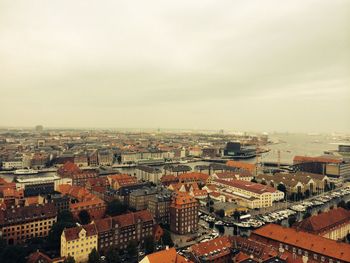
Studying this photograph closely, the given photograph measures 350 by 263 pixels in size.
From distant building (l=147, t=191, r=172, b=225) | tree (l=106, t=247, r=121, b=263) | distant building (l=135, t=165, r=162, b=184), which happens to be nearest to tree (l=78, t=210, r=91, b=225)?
distant building (l=147, t=191, r=172, b=225)

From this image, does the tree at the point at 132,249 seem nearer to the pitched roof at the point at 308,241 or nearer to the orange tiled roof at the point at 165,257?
the orange tiled roof at the point at 165,257

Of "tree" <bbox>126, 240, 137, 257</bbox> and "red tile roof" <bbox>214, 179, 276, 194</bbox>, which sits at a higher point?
"red tile roof" <bbox>214, 179, 276, 194</bbox>

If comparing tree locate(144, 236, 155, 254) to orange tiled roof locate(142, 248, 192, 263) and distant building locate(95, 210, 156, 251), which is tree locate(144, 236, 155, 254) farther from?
orange tiled roof locate(142, 248, 192, 263)

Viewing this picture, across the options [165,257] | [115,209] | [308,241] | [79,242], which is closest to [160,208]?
[115,209]

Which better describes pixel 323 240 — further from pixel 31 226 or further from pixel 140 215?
pixel 31 226

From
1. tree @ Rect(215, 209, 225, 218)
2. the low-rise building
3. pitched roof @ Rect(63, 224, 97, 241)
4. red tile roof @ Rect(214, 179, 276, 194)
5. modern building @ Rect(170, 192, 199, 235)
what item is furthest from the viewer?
red tile roof @ Rect(214, 179, 276, 194)

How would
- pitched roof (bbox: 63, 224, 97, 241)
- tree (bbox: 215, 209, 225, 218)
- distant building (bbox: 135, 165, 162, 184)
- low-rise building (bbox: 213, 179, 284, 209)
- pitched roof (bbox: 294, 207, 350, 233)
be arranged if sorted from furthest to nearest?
distant building (bbox: 135, 165, 162, 184) < low-rise building (bbox: 213, 179, 284, 209) < tree (bbox: 215, 209, 225, 218) < pitched roof (bbox: 294, 207, 350, 233) < pitched roof (bbox: 63, 224, 97, 241)

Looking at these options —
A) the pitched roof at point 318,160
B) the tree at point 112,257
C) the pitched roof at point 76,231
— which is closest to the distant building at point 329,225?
the tree at point 112,257
